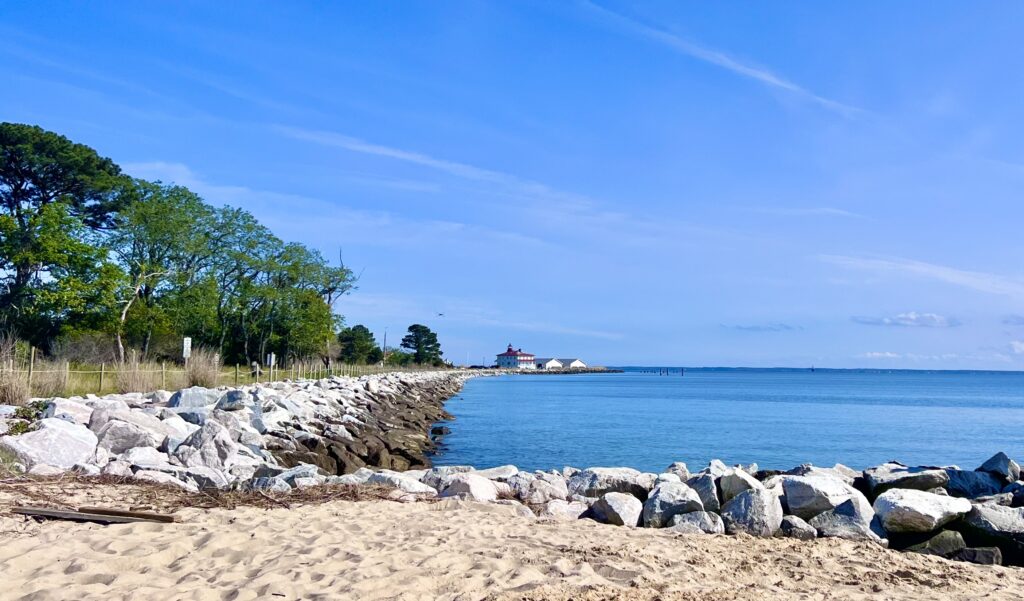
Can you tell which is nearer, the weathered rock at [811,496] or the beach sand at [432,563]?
the beach sand at [432,563]

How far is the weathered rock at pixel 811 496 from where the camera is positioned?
8.59 m

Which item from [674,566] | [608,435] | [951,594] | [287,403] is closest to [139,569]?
[674,566]

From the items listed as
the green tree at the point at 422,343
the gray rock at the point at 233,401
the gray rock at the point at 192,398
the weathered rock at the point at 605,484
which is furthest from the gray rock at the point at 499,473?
the green tree at the point at 422,343

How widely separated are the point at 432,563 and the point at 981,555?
16.9 feet

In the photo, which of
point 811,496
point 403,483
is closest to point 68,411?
point 403,483

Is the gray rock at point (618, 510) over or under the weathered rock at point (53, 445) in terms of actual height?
under

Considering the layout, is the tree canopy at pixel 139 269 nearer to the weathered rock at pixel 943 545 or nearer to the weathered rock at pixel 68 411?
the weathered rock at pixel 68 411

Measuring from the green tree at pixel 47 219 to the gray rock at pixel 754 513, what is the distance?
2830 cm

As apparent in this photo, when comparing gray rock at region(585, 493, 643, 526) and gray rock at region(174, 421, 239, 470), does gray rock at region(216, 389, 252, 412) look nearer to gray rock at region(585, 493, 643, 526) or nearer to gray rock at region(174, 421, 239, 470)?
gray rock at region(174, 421, 239, 470)

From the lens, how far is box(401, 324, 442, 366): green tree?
108094mm

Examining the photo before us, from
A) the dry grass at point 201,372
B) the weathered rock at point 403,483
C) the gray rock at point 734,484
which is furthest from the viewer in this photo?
the dry grass at point 201,372

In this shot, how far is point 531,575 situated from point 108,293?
1182 inches

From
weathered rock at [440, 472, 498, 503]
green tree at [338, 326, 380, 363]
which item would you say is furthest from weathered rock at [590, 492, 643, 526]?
green tree at [338, 326, 380, 363]

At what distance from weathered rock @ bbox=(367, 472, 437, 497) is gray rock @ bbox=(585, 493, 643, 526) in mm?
2059
